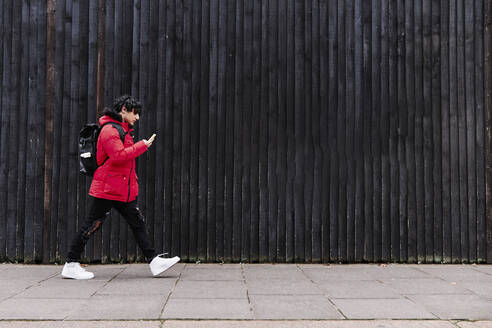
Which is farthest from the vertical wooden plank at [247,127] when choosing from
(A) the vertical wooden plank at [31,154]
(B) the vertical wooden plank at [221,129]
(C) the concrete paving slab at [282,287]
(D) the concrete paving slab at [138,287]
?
(A) the vertical wooden plank at [31,154]

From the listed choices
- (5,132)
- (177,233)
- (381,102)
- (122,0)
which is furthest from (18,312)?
(381,102)

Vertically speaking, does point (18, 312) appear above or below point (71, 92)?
below

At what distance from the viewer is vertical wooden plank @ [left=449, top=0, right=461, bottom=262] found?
5527 millimetres

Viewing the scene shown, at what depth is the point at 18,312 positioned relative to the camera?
322 cm

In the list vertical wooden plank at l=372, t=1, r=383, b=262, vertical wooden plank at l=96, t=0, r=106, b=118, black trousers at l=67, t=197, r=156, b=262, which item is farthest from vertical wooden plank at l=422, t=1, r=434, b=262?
vertical wooden plank at l=96, t=0, r=106, b=118

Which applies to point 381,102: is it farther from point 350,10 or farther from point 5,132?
point 5,132

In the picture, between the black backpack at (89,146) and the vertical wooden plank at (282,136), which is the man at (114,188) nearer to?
the black backpack at (89,146)

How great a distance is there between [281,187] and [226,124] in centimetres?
118

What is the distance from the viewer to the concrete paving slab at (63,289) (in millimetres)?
3738

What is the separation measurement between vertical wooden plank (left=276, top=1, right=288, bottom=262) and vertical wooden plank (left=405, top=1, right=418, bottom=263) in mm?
1746

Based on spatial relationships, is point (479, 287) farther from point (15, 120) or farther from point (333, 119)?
point (15, 120)

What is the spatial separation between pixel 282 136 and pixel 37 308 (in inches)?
141

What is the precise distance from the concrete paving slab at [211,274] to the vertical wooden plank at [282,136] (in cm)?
78

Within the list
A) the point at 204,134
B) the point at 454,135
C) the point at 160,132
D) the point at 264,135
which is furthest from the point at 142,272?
the point at 454,135
